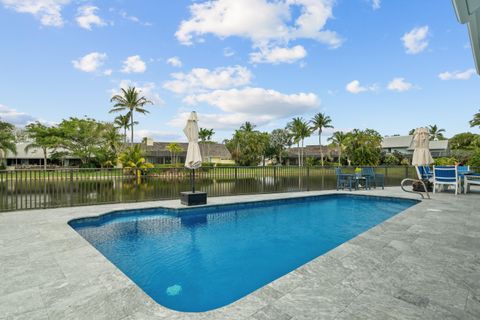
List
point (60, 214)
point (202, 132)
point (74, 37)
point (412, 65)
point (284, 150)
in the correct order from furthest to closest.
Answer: point (284, 150) → point (202, 132) → point (412, 65) → point (74, 37) → point (60, 214)

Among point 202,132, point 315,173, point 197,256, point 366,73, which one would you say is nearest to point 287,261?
point 197,256

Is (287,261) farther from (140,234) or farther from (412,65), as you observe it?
(412,65)

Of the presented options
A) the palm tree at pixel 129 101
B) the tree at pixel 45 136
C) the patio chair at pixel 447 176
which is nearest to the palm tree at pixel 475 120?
the patio chair at pixel 447 176

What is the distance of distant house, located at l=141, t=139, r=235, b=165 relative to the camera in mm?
44938

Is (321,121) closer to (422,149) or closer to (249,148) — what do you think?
(249,148)

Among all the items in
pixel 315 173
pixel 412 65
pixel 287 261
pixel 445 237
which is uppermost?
pixel 412 65

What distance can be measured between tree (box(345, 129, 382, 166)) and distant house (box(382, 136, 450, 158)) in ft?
20.9

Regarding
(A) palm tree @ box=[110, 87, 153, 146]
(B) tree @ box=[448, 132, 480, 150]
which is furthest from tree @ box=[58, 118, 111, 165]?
(B) tree @ box=[448, 132, 480, 150]

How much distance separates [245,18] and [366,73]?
930 centimetres

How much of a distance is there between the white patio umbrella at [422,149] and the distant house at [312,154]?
38241mm

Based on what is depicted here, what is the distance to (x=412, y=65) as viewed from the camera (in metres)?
12.8

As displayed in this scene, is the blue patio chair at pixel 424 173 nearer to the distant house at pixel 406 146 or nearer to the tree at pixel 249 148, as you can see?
the distant house at pixel 406 146

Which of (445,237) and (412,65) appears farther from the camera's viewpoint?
(412,65)

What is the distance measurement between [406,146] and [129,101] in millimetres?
45139
